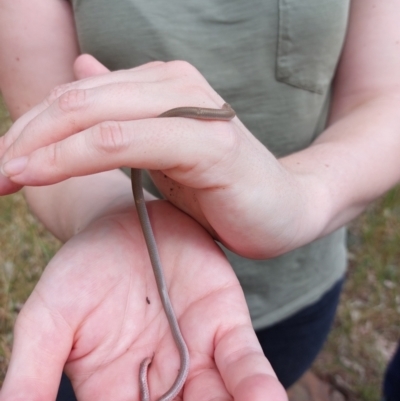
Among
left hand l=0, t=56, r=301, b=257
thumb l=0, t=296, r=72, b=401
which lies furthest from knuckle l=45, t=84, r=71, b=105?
thumb l=0, t=296, r=72, b=401

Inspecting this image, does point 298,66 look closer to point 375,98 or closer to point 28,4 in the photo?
point 375,98

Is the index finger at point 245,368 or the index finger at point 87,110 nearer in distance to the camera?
the index finger at point 245,368

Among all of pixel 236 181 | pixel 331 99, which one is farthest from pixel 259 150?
pixel 331 99

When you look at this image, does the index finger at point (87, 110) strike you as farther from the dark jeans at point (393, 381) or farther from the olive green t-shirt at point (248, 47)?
the dark jeans at point (393, 381)

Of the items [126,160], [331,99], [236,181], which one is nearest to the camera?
[126,160]

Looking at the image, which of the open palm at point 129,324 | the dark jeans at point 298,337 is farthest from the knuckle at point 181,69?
the dark jeans at point 298,337

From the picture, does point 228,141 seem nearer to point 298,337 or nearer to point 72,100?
point 72,100
